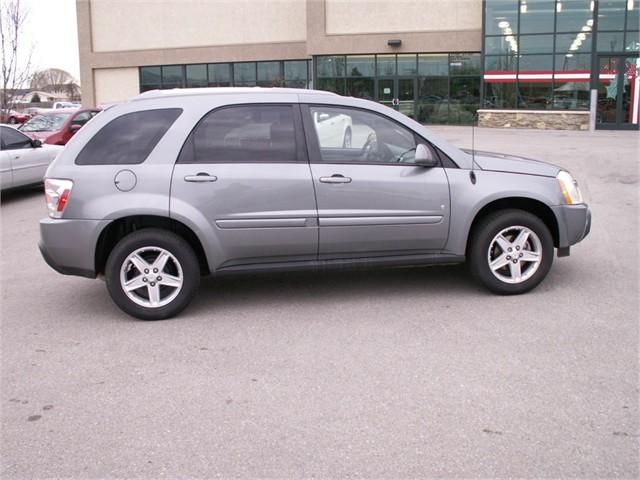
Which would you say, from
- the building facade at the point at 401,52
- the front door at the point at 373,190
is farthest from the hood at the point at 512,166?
the building facade at the point at 401,52

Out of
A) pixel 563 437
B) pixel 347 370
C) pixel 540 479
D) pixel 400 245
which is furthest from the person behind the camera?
pixel 400 245

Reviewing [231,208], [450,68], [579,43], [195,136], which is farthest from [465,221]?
[450,68]

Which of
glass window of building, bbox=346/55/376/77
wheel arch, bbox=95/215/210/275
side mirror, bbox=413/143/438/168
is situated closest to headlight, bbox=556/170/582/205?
side mirror, bbox=413/143/438/168

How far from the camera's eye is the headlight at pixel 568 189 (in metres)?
6.01

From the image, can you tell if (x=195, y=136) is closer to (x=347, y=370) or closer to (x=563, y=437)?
(x=347, y=370)

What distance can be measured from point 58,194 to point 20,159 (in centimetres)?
797

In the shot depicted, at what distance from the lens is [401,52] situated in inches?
1229

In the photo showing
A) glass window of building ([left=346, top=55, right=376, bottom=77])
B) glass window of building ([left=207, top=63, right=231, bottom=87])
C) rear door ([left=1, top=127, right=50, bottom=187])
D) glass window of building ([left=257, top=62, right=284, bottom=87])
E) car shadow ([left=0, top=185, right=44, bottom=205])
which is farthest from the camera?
glass window of building ([left=207, top=63, right=231, bottom=87])

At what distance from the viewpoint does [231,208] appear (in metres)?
5.45

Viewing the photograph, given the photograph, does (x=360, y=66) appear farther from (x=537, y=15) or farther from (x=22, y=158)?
(x=22, y=158)

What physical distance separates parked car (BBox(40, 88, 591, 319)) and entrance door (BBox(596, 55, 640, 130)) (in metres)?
23.6

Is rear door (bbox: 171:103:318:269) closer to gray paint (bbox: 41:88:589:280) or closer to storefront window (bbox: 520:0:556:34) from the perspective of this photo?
→ gray paint (bbox: 41:88:589:280)

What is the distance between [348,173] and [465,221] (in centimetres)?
108

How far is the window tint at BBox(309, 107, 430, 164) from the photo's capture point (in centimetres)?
578
